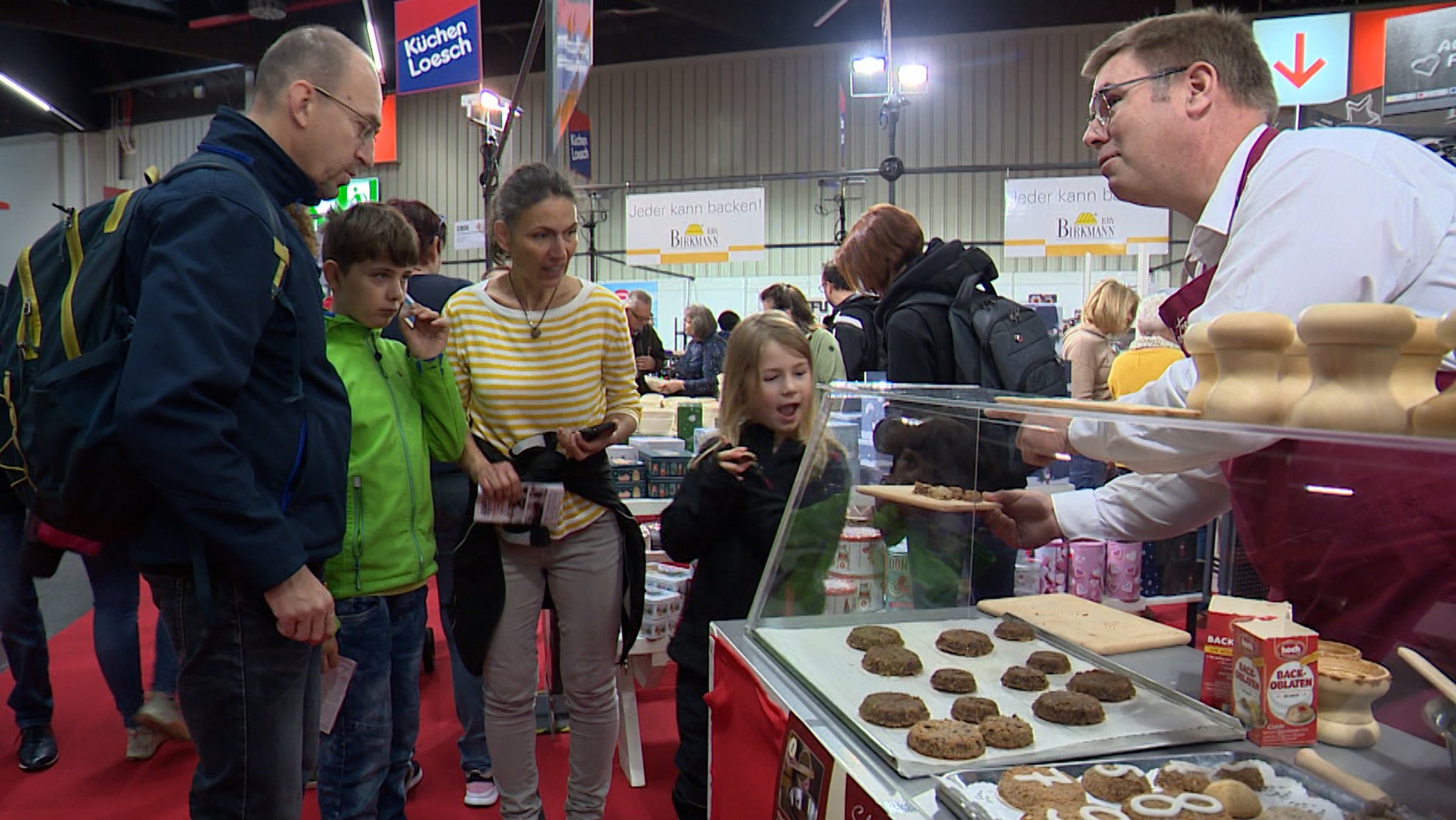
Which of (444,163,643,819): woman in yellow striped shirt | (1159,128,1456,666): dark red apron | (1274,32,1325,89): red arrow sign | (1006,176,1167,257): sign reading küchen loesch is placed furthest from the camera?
(1274,32,1325,89): red arrow sign

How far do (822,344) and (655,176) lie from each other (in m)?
10.9

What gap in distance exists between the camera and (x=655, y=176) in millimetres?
14594

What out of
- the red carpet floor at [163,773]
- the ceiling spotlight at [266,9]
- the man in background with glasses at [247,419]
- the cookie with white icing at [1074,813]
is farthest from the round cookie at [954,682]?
the ceiling spotlight at [266,9]

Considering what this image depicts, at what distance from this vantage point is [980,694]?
129 centimetres

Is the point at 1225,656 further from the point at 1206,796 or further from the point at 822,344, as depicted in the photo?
the point at 822,344

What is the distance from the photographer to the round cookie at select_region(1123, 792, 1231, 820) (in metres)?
0.90

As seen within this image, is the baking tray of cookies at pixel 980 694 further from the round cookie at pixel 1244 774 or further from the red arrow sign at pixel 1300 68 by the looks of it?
the red arrow sign at pixel 1300 68

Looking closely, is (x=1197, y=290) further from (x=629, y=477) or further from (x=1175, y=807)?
(x=629, y=477)

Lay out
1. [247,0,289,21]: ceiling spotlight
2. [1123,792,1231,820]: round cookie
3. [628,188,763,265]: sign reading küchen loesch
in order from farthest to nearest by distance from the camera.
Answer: [247,0,289,21]: ceiling spotlight → [628,188,763,265]: sign reading küchen loesch → [1123,792,1231,820]: round cookie

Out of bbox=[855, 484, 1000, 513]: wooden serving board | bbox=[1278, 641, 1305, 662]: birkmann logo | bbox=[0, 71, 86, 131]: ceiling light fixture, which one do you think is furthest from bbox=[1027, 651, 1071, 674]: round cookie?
bbox=[0, 71, 86, 131]: ceiling light fixture

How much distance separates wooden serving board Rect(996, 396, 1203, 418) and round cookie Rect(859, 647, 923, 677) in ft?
1.30

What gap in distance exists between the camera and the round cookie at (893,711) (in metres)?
1.18

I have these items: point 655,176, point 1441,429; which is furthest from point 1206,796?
point 655,176

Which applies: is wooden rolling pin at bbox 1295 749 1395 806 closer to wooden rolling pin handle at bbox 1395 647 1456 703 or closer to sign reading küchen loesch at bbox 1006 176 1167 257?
wooden rolling pin handle at bbox 1395 647 1456 703
